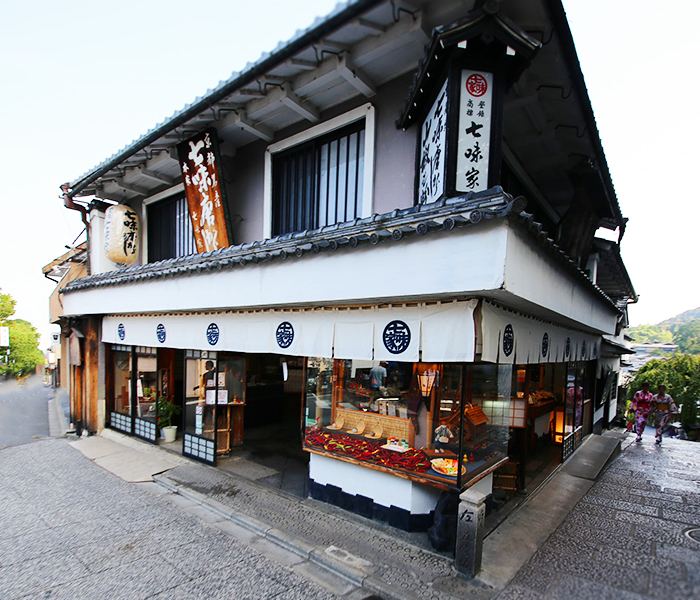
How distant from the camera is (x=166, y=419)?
466 inches

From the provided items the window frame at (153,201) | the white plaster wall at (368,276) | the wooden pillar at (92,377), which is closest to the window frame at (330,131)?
the white plaster wall at (368,276)

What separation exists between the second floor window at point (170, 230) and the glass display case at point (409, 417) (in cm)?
622

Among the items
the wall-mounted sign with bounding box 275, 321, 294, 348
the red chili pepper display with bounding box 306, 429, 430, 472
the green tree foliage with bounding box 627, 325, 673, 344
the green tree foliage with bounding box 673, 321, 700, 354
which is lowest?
the green tree foliage with bounding box 627, 325, 673, 344

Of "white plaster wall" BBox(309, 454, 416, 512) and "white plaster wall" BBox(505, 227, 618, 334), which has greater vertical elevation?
"white plaster wall" BBox(505, 227, 618, 334)

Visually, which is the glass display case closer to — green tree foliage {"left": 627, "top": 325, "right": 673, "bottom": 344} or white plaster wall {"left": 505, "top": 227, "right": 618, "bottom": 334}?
white plaster wall {"left": 505, "top": 227, "right": 618, "bottom": 334}

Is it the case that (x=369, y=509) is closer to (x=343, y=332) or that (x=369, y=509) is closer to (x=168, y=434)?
(x=343, y=332)

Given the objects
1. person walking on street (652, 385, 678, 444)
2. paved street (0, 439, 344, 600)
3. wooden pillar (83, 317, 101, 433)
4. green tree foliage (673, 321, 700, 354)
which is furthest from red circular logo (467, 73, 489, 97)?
green tree foliage (673, 321, 700, 354)

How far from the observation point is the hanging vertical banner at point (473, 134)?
5.01m

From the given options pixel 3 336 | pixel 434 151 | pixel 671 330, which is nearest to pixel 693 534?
pixel 434 151

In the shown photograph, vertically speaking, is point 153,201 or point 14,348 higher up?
point 153,201

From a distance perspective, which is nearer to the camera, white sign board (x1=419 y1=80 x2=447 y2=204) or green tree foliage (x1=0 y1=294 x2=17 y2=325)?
white sign board (x1=419 y1=80 x2=447 y2=204)

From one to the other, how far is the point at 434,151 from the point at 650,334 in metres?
167

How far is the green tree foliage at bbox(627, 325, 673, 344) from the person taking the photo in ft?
416

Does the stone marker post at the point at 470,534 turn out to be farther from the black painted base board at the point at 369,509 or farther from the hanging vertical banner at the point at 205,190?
the hanging vertical banner at the point at 205,190
